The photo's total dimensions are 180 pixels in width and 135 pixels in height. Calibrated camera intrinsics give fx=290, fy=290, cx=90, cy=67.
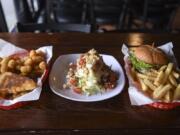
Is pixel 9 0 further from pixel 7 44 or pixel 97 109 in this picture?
pixel 97 109

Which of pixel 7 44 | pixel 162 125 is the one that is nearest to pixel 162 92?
pixel 162 125

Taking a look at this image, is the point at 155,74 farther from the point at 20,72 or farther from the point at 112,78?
the point at 20,72

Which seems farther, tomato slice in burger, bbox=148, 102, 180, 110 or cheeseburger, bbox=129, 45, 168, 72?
cheeseburger, bbox=129, 45, 168, 72

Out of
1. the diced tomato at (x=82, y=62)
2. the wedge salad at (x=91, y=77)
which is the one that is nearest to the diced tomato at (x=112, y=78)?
the wedge salad at (x=91, y=77)

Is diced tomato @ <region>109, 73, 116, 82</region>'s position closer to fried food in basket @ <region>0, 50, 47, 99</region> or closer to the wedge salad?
the wedge salad

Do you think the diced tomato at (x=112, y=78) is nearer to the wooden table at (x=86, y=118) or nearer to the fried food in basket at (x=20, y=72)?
the wooden table at (x=86, y=118)

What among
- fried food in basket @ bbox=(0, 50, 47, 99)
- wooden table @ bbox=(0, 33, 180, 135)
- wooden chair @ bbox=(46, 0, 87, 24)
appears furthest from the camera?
wooden chair @ bbox=(46, 0, 87, 24)

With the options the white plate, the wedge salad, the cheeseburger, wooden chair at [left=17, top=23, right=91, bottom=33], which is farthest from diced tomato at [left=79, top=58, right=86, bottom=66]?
wooden chair at [left=17, top=23, right=91, bottom=33]
